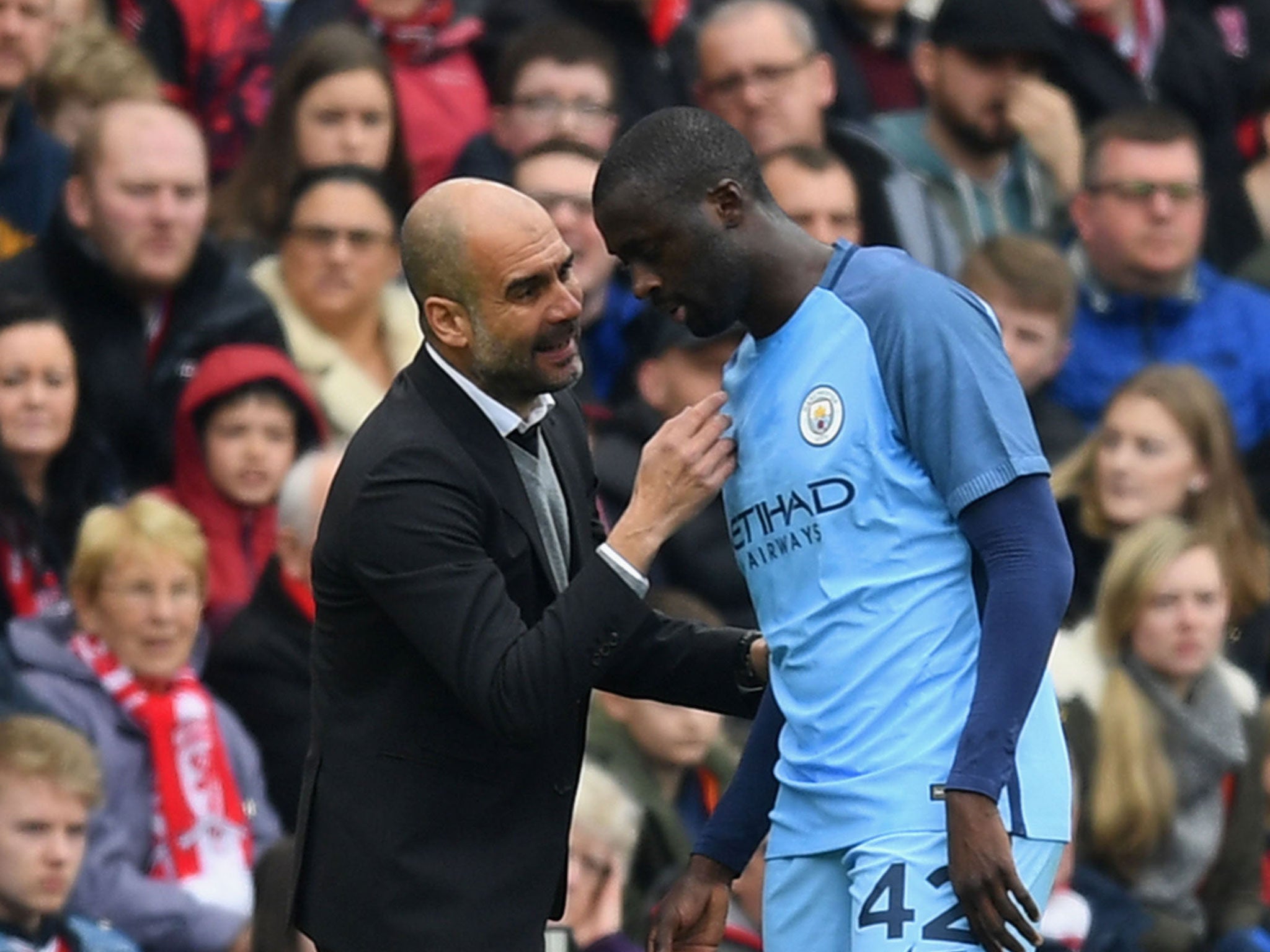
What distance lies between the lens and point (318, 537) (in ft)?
15.2

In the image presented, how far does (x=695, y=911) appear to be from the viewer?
471 cm

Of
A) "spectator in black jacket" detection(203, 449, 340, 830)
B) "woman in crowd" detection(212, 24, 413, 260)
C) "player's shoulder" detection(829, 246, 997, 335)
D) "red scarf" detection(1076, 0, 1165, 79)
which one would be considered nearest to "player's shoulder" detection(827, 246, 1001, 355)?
"player's shoulder" detection(829, 246, 997, 335)

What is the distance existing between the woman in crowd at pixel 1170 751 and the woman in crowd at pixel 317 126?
243cm

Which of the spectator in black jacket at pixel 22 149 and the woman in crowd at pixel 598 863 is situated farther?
the spectator in black jacket at pixel 22 149

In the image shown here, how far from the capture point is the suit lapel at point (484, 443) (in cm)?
456

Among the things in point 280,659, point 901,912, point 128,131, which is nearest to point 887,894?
point 901,912

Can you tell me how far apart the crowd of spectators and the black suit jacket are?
171 centimetres

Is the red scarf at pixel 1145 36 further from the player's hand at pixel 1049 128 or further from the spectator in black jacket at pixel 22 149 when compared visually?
the spectator in black jacket at pixel 22 149

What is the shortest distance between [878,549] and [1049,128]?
17.5 ft

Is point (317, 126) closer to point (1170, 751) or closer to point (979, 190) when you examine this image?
point (979, 190)

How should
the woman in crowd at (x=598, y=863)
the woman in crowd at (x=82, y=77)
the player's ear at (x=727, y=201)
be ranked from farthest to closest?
the woman in crowd at (x=82, y=77), the woman in crowd at (x=598, y=863), the player's ear at (x=727, y=201)

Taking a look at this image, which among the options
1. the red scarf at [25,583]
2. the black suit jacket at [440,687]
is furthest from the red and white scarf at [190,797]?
the black suit jacket at [440,687]

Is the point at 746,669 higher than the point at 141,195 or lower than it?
lower

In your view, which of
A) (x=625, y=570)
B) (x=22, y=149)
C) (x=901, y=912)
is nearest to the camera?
(x=901, y=912)
